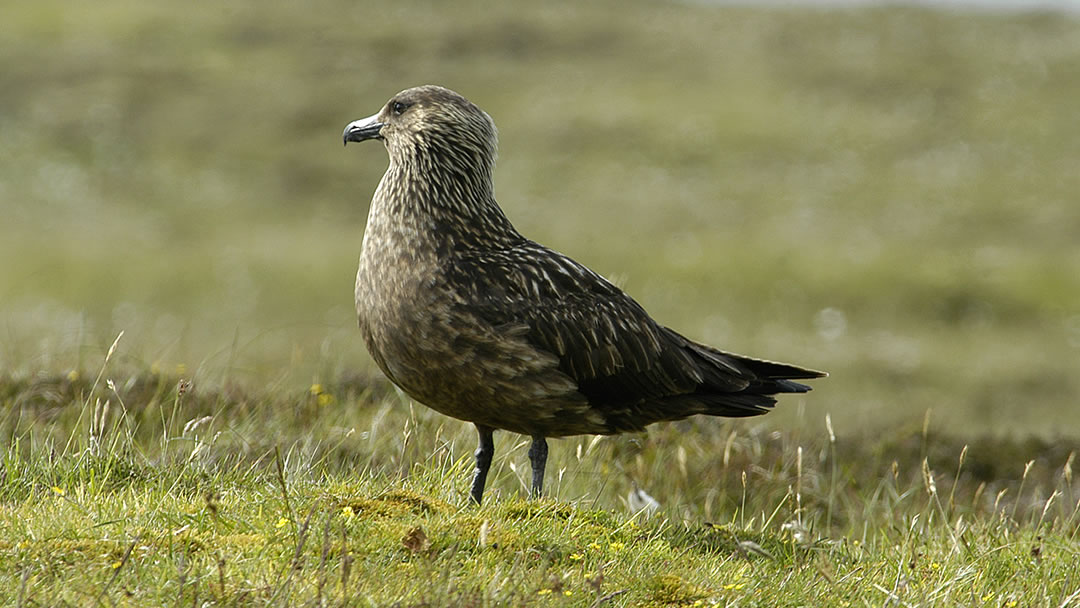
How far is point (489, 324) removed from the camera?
4.72 metres

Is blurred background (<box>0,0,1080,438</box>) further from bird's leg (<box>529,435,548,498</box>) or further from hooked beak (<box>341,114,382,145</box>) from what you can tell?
bird's leg (<box>529,435,548,498</box>)

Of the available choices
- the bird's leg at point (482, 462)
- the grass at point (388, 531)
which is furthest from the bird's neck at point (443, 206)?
the grass at point (388, 531)

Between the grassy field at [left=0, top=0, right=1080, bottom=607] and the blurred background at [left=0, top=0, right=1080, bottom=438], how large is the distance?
0.11m

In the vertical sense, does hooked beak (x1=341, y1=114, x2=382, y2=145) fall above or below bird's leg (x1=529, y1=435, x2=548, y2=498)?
above

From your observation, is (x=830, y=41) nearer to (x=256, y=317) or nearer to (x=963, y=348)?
(x=963, y=348)

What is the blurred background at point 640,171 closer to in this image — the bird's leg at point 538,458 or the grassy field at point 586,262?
the grassy field at point 586,262

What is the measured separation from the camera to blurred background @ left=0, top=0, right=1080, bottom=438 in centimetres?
1836

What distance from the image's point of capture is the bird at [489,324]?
15.3 feet

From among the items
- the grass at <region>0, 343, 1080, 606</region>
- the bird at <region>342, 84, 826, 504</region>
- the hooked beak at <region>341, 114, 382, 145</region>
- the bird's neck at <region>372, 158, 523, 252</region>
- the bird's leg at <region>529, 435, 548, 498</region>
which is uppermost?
the hooked beak at <region>341, 114, 382, 145</region>

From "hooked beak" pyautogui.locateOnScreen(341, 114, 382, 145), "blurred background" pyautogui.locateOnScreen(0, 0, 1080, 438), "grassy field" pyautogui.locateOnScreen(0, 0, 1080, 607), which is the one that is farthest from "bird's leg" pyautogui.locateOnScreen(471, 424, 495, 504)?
"blurred background" pyautogui.locateOnScreen(0, 0, 1080, 438)

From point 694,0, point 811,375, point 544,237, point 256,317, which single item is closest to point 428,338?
point 811,375

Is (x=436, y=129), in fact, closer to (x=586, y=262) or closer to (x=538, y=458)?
(x=538, y=458)

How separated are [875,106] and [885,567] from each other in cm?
2581

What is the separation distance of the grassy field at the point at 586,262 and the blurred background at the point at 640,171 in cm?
11
